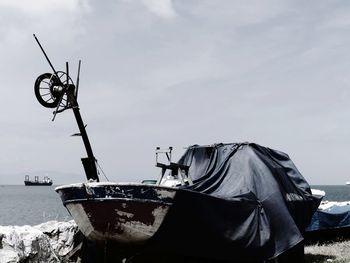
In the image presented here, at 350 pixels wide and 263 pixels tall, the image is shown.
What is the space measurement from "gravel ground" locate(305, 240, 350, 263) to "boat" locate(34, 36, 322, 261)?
138 centimetres

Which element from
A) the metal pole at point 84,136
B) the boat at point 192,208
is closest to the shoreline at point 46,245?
the boat at point 192,208

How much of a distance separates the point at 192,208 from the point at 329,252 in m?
6.37

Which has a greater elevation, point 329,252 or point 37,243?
point 37,243

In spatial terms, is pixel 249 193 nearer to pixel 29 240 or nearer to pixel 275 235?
pixel 275 235

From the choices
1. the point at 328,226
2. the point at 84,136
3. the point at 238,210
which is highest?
the point at 84,136

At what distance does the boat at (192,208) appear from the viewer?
9820 millimetres

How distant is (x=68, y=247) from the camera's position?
12.5m

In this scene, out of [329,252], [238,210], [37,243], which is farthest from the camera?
[329,252]

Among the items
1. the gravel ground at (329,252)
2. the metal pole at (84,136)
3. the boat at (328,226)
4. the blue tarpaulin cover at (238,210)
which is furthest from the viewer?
the boat at (328,226)

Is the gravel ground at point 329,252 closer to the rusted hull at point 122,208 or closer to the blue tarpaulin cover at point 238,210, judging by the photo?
the blue tarpaulin cover at point 238,210

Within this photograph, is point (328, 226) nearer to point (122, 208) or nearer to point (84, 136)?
point (122, 208)

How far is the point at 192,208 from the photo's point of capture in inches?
395

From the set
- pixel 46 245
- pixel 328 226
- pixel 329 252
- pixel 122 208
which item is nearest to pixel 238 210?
pixel 122 208

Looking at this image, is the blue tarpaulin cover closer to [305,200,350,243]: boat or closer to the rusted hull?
the rusted hull
